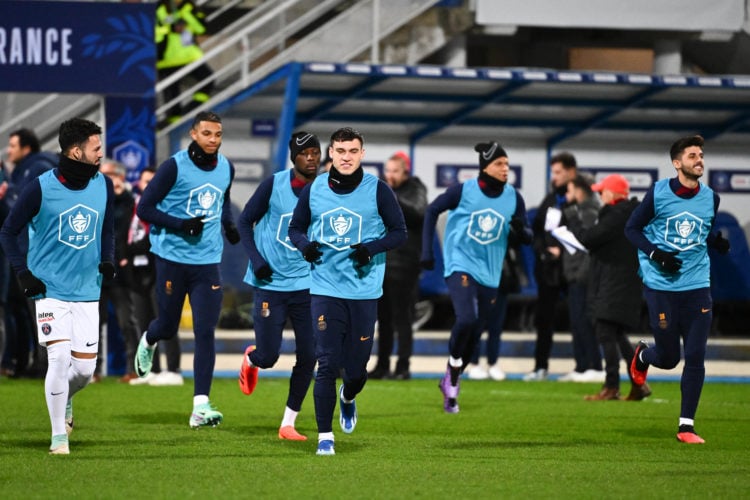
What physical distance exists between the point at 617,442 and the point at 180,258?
11.5 feet

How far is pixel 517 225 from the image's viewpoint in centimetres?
1281

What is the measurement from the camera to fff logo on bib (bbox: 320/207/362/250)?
9711mm

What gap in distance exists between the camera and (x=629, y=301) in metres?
14.4

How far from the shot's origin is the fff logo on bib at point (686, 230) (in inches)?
425

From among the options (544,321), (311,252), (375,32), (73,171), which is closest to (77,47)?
(375,32)

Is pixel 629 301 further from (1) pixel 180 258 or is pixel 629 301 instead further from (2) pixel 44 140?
(2) pixel 44 140

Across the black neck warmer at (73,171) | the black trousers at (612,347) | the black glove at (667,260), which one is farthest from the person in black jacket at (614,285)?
the black neck warmer at (73,171)

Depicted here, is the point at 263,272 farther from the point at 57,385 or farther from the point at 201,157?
the point at 57,385

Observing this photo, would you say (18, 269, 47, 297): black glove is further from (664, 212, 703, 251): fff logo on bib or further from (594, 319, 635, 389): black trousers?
(594, 319, 635, 389): black trousers

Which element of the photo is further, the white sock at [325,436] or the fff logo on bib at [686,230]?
the fff logo on bib at [686,230]

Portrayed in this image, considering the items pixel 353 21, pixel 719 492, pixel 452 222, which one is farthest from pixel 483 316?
pixel 353 21

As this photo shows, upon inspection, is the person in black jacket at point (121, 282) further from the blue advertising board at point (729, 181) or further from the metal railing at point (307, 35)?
the blue advertising board at point (729, 181)

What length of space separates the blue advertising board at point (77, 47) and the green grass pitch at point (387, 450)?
3.32 m

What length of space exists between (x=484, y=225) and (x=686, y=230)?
2585 mm
